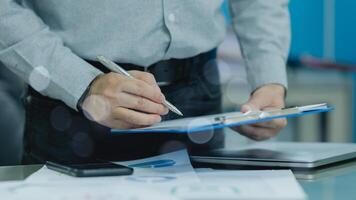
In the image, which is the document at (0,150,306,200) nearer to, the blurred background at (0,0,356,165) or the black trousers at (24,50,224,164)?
the black trousers at (24,50,224,164)

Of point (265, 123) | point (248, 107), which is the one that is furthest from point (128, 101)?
point (265, 123)

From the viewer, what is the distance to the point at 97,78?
103 cm

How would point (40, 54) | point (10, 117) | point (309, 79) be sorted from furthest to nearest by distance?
point (309, 79) → point (10, 117) → point (40, 54)

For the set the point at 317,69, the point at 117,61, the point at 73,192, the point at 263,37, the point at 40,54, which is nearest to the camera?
the point at 73,192

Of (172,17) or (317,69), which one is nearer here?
(172,17)

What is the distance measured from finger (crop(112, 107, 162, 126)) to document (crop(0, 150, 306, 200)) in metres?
0.08

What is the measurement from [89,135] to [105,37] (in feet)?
0.66

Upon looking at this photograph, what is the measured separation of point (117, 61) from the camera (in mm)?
1173

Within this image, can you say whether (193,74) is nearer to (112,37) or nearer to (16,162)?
(112,37)

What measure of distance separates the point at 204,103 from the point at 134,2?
30cm

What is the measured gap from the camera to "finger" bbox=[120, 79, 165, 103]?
3.05ft

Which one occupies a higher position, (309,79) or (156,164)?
(309,79)

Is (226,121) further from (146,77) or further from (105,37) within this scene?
Answer: (105,37)

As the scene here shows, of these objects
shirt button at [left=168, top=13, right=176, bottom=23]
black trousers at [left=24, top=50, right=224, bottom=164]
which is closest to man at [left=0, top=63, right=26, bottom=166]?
black trousers at [left=24, top=50, right=224, bottom=164]
